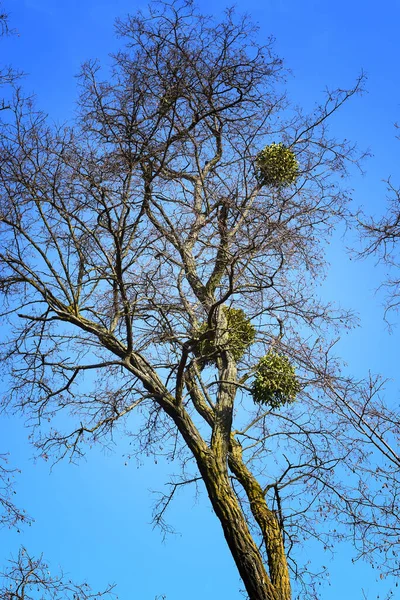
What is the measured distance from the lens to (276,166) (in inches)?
306

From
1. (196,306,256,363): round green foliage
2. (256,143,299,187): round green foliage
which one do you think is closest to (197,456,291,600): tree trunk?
(196,306,256,363): round green foliage

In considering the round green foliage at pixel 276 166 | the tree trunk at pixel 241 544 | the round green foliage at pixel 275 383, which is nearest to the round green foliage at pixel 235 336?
the round green foliage at pixel 275 383

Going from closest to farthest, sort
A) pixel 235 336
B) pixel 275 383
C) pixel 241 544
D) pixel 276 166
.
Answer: pixel 241 544 < pixel 275 383 < pixel 235 336 < pixel 276 166

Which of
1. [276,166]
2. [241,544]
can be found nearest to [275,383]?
[241,544]

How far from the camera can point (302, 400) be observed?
6.94m

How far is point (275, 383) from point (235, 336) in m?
0.84

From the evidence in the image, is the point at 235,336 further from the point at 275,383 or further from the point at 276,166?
the point at 276,166

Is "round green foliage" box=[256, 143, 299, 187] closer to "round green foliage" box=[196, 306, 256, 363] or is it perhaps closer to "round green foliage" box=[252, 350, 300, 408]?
"round green foliage" box=[196, 306, 256, 363]

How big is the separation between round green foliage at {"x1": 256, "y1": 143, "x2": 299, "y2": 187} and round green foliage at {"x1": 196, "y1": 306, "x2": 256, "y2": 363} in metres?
1.58

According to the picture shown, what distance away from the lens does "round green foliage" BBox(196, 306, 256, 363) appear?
6.97 metres

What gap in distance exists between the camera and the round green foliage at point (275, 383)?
674cm

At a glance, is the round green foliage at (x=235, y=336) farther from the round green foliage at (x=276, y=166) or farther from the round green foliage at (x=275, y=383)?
the round green foliage at (x=276, y=166)

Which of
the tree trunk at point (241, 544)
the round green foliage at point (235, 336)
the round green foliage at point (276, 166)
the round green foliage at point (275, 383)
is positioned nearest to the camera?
the tree trunk at point (241, 544)

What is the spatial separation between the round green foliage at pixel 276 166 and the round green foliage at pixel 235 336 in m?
1.58
